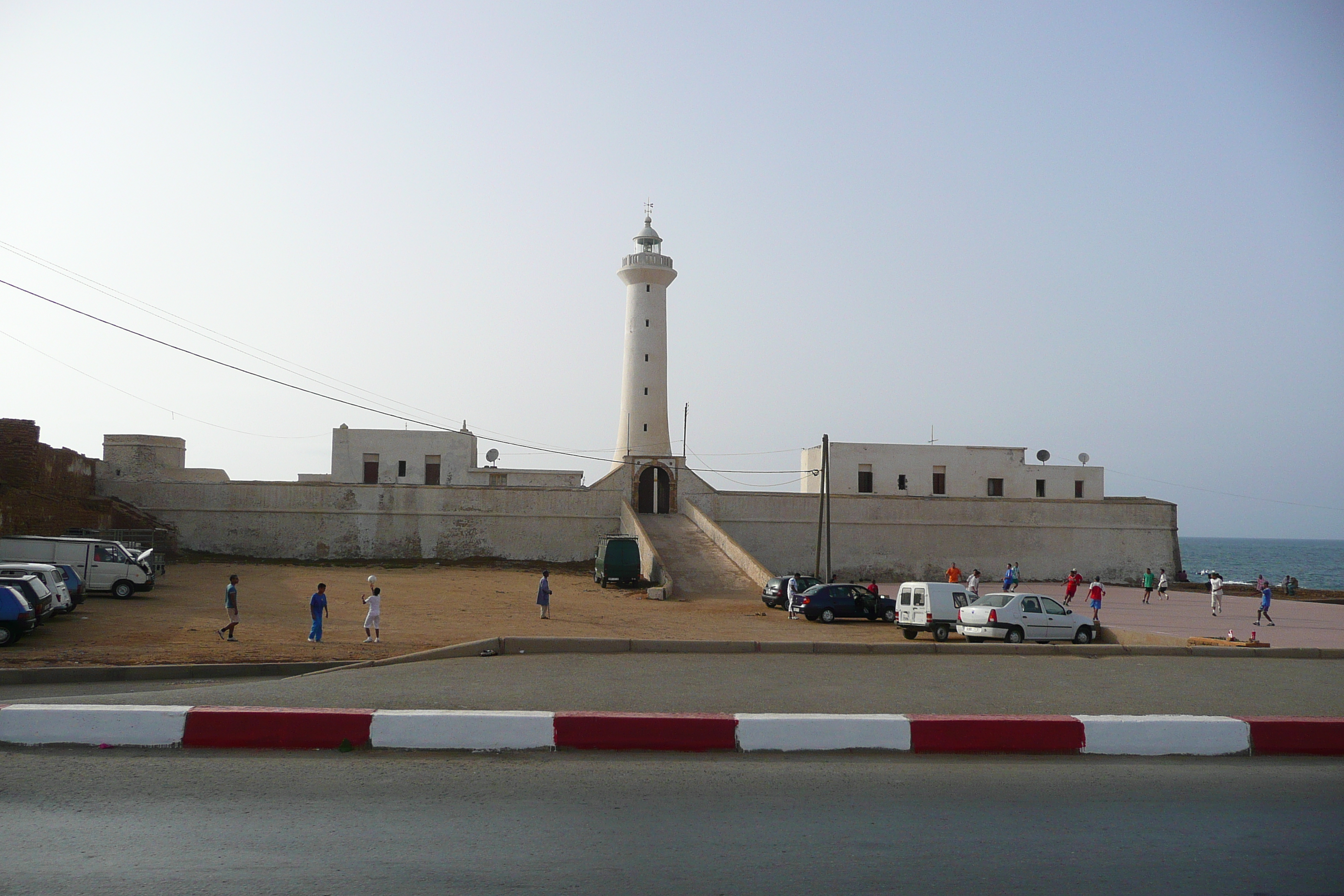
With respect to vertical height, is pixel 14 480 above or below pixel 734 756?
above

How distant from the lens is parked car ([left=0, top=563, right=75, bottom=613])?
1767 centimetres

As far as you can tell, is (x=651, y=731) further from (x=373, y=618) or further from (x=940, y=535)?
(x=940, y=535)

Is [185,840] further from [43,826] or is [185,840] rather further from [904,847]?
[904,847]

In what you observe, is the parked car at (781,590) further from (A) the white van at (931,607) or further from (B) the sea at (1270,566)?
(B) the sea at (1270,566)

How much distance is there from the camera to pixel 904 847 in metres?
5.05

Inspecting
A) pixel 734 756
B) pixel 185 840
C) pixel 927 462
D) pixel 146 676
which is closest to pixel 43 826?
pixel 185 840

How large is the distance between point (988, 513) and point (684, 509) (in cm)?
1415

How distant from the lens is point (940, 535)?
42719mm

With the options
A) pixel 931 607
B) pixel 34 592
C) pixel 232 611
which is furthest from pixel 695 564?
pixel 34 592

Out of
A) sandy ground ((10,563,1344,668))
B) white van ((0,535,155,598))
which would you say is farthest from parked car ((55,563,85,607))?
white van ((0,535,155,598))

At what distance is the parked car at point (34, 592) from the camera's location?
52.9ft

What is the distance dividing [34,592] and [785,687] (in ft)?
48.1

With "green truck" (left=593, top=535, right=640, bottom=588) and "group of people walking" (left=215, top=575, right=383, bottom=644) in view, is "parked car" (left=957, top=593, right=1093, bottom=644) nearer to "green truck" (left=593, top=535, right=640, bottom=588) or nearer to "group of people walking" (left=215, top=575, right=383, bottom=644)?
"group of people walking" (left=215, top=575, right=383, bottom=644)

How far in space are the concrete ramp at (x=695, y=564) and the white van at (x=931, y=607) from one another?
332 inches
